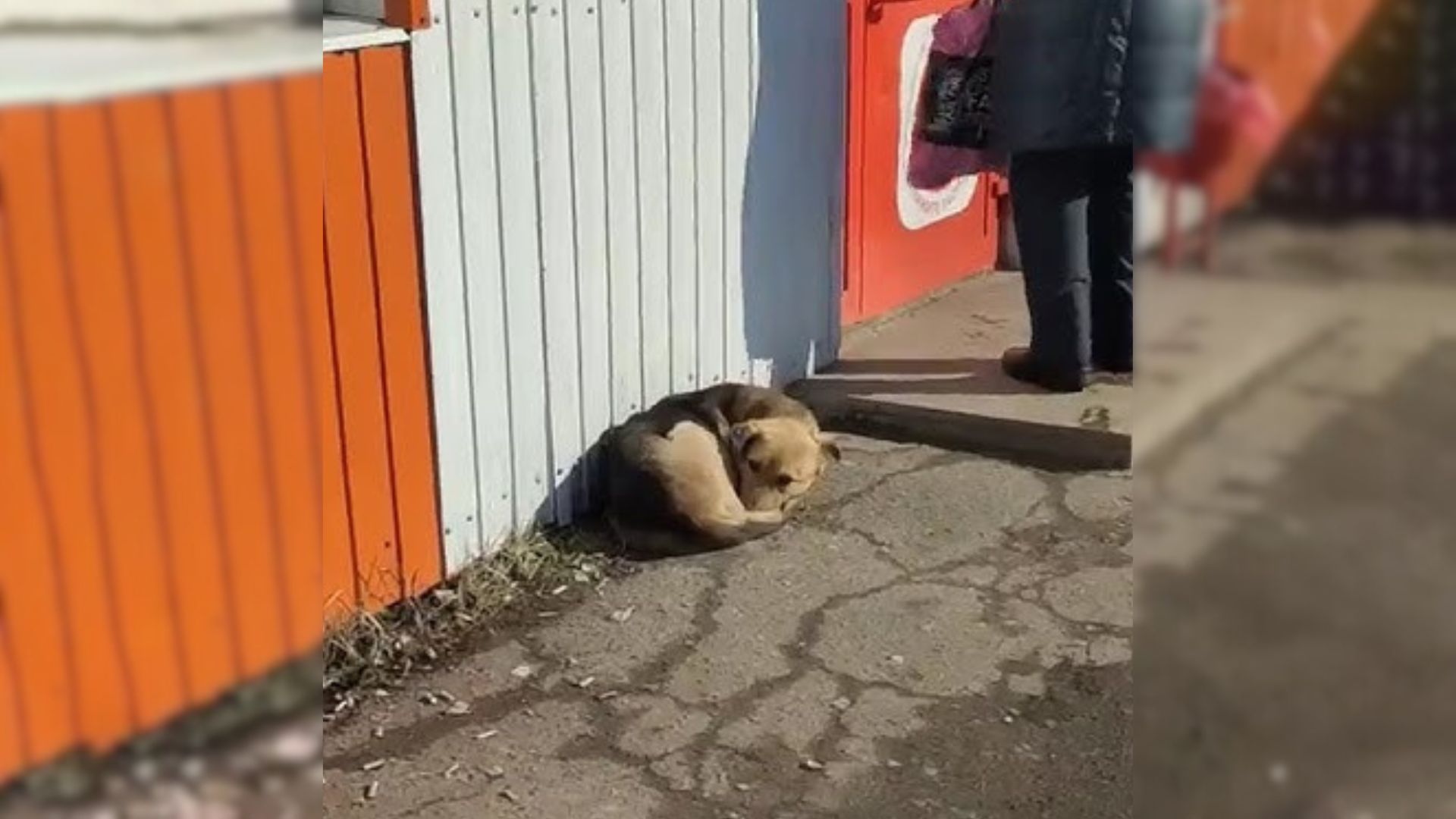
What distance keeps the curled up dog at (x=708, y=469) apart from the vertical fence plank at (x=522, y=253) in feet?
0.52

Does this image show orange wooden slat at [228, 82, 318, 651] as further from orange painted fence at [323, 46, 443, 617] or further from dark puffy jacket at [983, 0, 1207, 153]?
dark puffy jacket at [983, 0, 1207, 153]

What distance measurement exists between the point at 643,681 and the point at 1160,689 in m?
2.25

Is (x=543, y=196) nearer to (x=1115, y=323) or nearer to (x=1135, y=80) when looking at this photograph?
(x=1115, y=323)

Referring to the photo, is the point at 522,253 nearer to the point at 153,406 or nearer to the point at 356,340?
the point at 356,340

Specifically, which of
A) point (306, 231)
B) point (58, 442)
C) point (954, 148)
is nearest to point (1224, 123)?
point (306, 231)

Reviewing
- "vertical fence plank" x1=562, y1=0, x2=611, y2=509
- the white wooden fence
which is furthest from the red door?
"vertical fence plank" x1=562, y1=0, x2=611, y2=509

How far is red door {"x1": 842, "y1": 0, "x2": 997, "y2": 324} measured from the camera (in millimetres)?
4285

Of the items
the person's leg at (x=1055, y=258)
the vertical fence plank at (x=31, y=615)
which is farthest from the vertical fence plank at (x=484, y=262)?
the vertical fence plank at (x=31, y=615)

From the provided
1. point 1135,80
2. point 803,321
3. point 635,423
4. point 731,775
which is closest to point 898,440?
point 803,321

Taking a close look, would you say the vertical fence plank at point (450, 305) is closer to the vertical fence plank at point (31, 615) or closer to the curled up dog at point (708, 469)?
the curled up dog at point (708, 469)

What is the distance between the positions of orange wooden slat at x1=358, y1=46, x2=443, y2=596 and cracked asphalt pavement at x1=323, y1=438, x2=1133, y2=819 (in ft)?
0.80

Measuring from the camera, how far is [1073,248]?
3.88 m

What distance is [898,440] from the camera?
3.95 meters

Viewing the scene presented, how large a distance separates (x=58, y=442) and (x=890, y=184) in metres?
3.86
